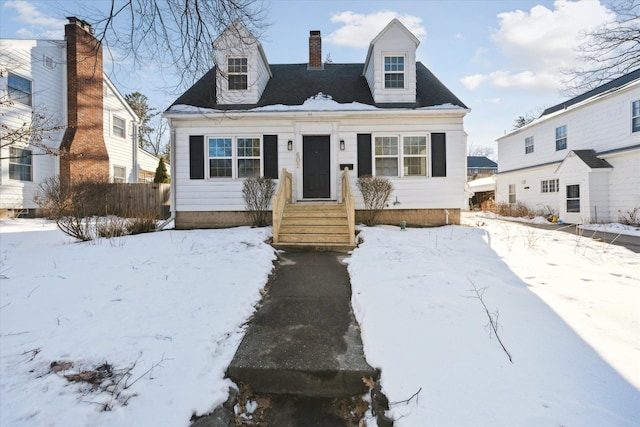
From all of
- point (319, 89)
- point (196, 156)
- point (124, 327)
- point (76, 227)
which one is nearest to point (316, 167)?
point (319, 89)

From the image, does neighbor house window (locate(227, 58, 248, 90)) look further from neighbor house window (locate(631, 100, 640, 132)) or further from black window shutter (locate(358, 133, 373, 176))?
neighbor house window (locate(631, 100, 640, 132))

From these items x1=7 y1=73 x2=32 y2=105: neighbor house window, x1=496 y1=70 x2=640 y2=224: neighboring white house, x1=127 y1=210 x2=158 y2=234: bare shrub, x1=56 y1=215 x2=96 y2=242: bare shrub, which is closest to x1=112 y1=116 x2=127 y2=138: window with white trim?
x1=7 y1=73 x2=32 y2=105: neighbor house window

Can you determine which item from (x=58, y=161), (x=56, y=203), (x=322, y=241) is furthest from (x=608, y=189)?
(x=58, y=161)

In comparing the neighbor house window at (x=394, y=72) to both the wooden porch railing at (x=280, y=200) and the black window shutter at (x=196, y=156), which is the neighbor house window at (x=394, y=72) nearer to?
the wooden porch railing at (x=280, y=200)

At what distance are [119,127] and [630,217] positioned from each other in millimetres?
25735

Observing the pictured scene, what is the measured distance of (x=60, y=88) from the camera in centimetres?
1434

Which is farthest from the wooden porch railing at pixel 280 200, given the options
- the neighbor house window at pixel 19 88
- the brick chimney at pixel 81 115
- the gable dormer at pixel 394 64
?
the neighbor house window at pixel 19 88

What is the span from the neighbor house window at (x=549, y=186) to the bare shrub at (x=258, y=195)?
51.0 ft

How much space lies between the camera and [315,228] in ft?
24.7

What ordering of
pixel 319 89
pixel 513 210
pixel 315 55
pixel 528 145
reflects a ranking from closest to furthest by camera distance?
1. pixel 319 89
2. pixel 315 55
3. pixel 513 210
4. pixel 528 145

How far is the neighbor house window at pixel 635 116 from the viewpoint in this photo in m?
11.2

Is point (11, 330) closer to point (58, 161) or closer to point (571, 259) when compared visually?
point (571, 259)

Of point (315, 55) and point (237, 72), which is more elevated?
point (315, 55)

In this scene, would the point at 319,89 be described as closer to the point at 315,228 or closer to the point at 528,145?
the point at 315,228
